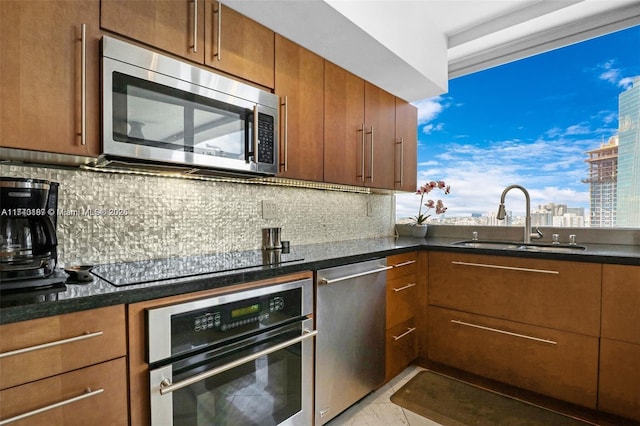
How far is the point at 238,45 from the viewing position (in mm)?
1572

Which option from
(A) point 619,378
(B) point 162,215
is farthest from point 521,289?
(B) point 162,215

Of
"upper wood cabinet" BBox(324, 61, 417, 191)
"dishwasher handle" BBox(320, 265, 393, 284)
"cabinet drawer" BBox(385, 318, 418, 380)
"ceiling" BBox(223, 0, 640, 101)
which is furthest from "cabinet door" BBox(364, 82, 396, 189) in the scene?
"cabinet drawer" BBox(385, 318, 418, 380)

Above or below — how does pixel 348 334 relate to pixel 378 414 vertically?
above

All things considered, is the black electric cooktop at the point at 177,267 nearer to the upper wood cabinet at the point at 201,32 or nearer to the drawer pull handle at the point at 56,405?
the drawer pull handle at the point at 56,405

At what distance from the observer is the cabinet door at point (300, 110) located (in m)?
1.79


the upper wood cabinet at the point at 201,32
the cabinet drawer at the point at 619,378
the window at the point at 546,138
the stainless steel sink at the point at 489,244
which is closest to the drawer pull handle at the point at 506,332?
the cabinet drawer at the point at 619,378

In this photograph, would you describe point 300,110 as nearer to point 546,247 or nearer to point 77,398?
point 77,398

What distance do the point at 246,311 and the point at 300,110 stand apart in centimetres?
118

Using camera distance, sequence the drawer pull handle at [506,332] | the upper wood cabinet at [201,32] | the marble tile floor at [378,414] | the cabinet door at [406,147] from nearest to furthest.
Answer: the upper wood cabinet at [201,32], the marble tile floor at [378,414], the drawer pull handle at [506,332], the cabinet door at [406,147]

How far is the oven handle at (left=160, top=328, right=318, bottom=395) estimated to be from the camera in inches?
40.6

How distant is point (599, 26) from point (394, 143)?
1.61 meters

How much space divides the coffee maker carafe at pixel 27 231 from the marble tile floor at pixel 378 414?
4.94ft

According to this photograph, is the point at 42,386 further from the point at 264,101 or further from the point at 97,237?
the point at 264,101

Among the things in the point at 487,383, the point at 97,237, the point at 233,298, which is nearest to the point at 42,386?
the point at 233,298
